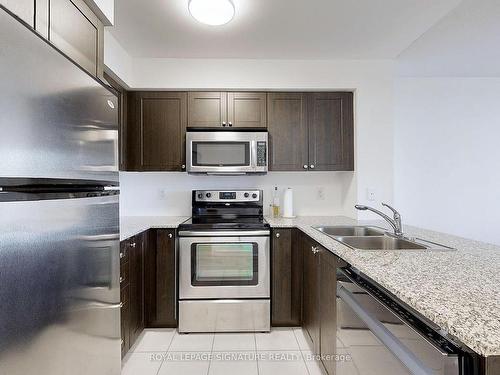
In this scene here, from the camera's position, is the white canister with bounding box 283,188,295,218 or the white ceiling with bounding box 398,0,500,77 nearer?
the white ceiling with bounding box 398,0,500,77

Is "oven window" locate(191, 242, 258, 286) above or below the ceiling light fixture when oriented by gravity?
below

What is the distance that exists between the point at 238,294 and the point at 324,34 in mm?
2115

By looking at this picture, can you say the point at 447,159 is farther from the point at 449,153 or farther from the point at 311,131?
the point at 311,131

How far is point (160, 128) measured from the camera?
9.32 ft

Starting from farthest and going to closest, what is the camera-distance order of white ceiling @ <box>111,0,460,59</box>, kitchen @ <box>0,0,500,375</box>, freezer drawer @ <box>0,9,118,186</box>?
white ceiling @ <box>111,0,460,59</box>, kitchen @ <box>0,0,500,375</box>, freezer drawer @ <box>0,9,118,186</box>

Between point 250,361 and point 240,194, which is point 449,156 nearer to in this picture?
point 240,194

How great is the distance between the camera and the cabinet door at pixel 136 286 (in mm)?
2161

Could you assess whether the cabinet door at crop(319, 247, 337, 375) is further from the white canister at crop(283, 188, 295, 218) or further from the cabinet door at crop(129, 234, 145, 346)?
the cabinet door at crop(129, 234, 145, 346)

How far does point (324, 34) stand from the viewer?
234 centimetres

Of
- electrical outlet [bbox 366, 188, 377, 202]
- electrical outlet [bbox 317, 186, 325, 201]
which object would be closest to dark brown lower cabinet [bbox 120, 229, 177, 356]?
electrical outlet [bbox 317, 186, 325, 201]

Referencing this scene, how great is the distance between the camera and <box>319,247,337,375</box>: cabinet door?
5.26ft

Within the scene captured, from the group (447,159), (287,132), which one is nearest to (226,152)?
(287,132)

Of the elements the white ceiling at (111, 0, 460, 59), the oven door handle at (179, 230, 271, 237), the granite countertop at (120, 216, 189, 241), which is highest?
the white ceiling at (111, 0, 460, 59)

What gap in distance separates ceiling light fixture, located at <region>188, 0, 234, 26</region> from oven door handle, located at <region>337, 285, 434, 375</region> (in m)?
1.68
